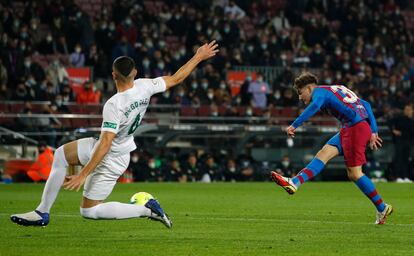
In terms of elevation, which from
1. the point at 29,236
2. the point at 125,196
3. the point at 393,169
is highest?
the point at 29,236

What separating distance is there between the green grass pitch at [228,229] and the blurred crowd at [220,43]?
10517 mm

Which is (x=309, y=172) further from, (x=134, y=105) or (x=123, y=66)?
(x=123, y=66)

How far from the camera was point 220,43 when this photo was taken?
3562cm

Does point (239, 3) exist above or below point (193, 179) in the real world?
above

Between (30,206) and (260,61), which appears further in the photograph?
(260,61)

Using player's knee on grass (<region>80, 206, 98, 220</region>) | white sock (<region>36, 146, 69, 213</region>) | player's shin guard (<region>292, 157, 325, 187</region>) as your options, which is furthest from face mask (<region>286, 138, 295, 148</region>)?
player's knee on grass (<region>80, 206, 98, 220</region>)

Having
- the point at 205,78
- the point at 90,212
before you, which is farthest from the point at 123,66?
the point at 205,78

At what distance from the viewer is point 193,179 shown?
1126 inches

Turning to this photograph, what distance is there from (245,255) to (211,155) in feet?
60.3

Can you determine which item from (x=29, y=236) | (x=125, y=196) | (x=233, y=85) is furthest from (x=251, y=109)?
(x=29, y=236)

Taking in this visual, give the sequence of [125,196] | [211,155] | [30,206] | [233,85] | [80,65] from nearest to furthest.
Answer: [30,206]
[125,196]
[211,155]
[80,65]
[233,85]

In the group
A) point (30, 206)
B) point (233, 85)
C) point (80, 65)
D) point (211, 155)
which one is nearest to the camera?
point (30, 206)

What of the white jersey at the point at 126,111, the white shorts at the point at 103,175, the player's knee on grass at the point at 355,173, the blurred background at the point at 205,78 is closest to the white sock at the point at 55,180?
the white shorts at the point at 103,175

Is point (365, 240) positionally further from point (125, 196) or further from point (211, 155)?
point (211, 155)
